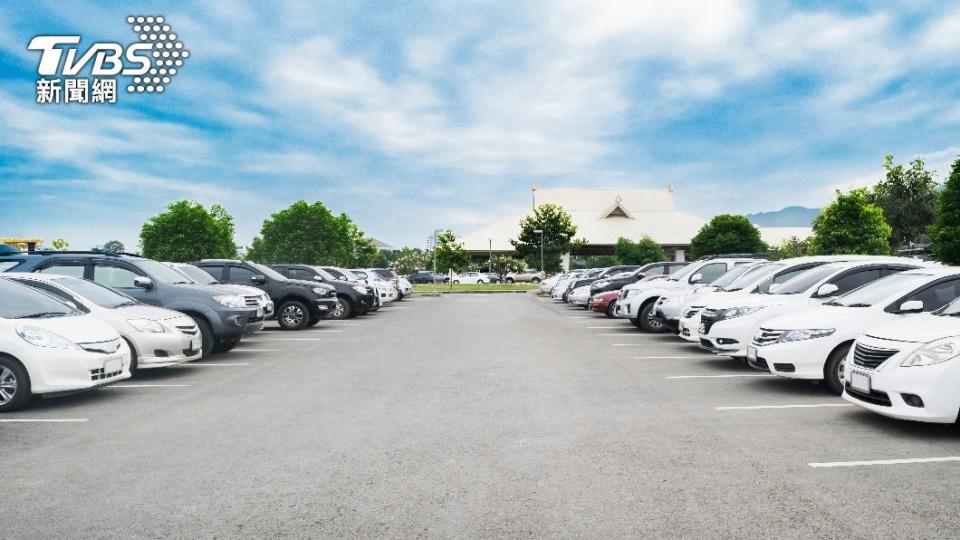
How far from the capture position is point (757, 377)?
33.5 ft

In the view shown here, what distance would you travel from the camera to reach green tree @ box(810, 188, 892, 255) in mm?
34188

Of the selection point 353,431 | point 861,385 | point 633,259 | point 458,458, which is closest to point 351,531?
point 458,458

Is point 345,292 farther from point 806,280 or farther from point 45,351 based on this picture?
point 45,351

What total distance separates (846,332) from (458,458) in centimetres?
538

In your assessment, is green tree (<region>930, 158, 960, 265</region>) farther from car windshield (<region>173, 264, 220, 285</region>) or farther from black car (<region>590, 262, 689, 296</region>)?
car windshield (<region>173, 264, 220, 285</region>)

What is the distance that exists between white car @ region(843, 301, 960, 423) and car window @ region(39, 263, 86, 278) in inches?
468

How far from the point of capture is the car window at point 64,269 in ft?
40.2

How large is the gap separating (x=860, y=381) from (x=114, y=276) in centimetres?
1169

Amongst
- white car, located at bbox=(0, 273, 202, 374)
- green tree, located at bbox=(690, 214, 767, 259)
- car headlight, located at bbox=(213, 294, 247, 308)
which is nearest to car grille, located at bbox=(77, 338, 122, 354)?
white car, located at bbox=(0, 273, 202, 374)

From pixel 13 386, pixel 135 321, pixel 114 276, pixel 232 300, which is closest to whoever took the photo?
pixel 13 386

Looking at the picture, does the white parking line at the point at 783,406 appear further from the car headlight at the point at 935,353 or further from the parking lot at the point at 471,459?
the car headlight at the point at 935,353

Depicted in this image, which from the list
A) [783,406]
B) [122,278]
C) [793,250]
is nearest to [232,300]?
[122,278]

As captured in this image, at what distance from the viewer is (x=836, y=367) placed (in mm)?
8578

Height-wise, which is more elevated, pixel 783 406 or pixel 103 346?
pixel 103 346
